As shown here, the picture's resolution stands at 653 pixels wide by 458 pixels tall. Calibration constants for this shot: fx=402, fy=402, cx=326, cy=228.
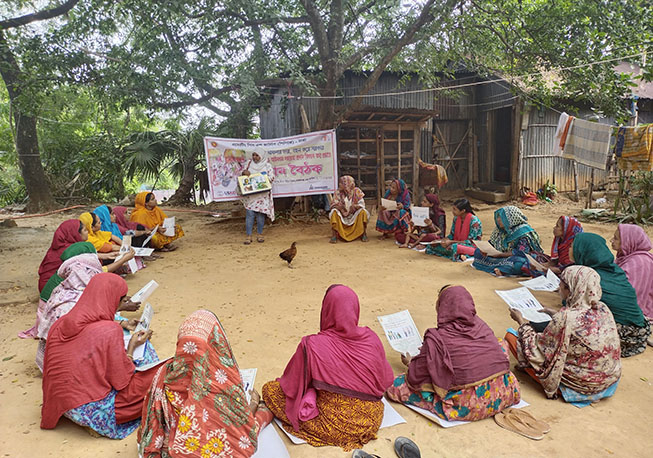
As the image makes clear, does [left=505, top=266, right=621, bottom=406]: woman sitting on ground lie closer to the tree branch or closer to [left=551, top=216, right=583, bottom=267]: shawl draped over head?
[left=551, top=216, right=583, bottom=267]: shawl draped over head

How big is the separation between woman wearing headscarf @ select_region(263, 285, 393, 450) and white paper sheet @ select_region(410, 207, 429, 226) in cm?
460

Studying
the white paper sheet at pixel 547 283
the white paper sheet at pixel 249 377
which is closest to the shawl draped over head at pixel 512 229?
the white paper sheet at pixel 547 283

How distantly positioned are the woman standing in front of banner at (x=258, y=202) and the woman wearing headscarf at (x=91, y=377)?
517 cm

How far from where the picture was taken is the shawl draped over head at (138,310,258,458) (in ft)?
6.30

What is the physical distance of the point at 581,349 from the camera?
268cm

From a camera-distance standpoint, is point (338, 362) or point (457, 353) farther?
point (457, 353)

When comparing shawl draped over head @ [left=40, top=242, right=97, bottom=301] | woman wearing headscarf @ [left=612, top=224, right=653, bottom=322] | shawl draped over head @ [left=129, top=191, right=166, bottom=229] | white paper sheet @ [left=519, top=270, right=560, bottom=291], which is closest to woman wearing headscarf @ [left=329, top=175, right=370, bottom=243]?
shawl draped over head @ [left=129, top=191, right=166, bottom=229]

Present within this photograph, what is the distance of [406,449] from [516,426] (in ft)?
2.48

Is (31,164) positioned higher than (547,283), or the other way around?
(31,164)

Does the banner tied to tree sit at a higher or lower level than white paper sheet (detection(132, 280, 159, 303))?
higher

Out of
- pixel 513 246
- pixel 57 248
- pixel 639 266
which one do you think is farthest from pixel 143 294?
pixel 513 246

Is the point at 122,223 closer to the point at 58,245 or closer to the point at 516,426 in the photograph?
the point at 58,245

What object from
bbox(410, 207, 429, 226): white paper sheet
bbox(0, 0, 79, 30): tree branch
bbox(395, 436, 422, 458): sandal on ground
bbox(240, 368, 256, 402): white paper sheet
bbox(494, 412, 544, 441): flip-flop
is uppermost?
bbox(0, 0, 79, 30): tree branch

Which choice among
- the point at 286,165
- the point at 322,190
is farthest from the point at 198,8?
the point at 322,190
